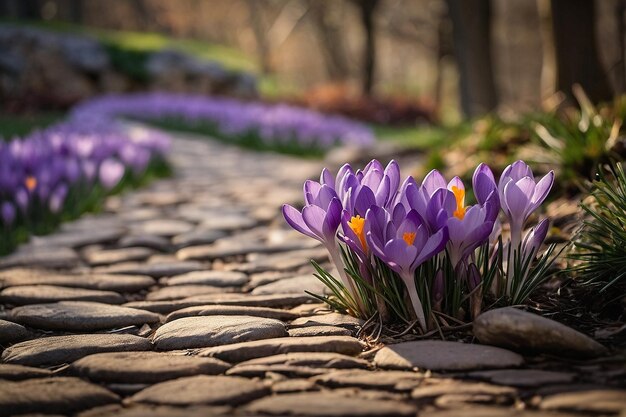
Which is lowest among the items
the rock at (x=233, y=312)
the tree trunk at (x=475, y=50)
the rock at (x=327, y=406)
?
the rock at (x=327, y=406)

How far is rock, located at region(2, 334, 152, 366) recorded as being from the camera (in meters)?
2.34

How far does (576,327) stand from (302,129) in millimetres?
8094

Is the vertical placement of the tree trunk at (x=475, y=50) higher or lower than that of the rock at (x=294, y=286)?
higher

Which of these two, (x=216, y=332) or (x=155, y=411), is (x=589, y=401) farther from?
(x=216, y=332)

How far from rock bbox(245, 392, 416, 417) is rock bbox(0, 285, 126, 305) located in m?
1.49

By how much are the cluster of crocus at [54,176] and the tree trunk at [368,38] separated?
12214 mm

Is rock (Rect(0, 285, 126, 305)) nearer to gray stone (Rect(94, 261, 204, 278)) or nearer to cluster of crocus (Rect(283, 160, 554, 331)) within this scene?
gray stone (Rect(94, 261, 204, 278))

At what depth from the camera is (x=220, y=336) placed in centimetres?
245

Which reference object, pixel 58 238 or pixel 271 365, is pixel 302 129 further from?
pixel 271 365

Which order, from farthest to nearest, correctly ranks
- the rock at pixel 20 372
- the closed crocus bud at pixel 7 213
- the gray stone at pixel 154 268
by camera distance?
the closed crocus bud at pixel 7 213 → the gray stone at pixel 154 268 → the rock at pixel 20 372

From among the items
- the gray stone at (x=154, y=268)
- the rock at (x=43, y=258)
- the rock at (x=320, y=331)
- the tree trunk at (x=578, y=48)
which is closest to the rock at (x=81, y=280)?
the gray stone at (x=154, y=268)

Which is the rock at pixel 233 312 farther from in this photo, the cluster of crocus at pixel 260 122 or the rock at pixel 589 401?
the cluster of crocus at pixel 260 122

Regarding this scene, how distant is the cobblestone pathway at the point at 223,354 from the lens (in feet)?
6.04

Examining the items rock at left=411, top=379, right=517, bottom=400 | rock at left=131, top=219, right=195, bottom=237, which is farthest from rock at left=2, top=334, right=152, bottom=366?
rock at left=131, top=219, right=195, bottom=237
